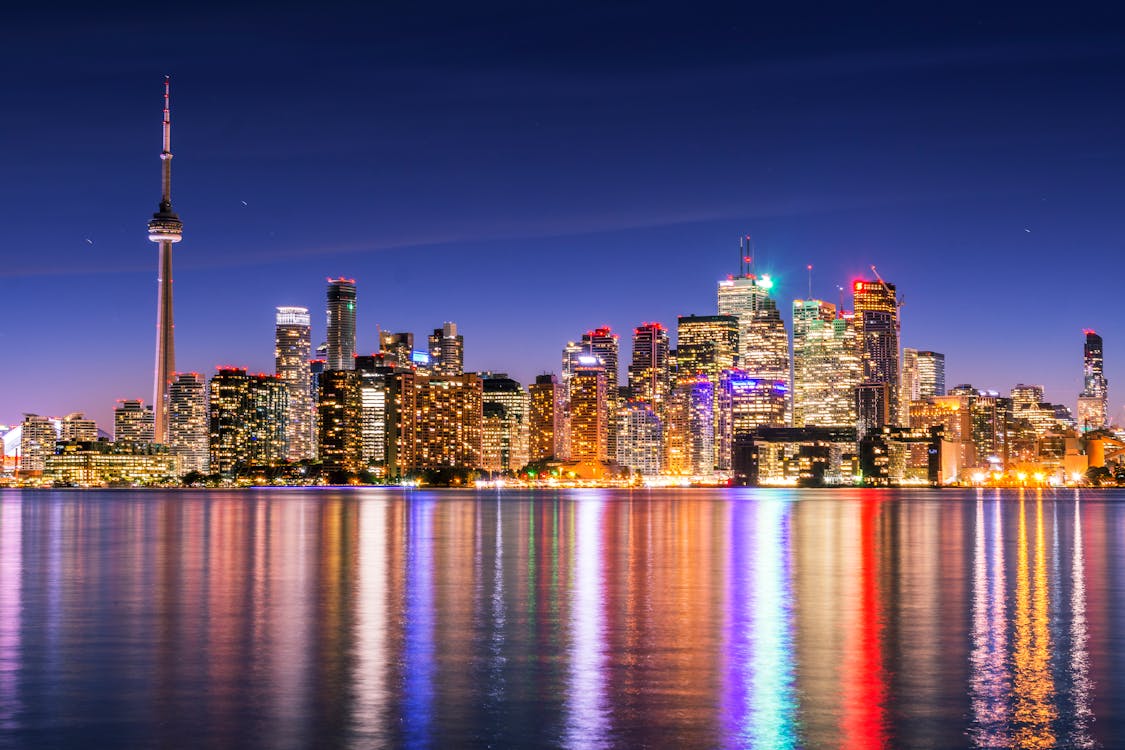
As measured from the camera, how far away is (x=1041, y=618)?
40.9m

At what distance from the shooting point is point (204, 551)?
248ft

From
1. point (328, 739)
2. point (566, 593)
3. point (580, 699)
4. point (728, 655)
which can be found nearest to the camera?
point (328, 739)

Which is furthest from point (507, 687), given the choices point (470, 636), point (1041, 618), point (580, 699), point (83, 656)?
point (1041, 618)

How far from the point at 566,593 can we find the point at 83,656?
64.5 feet

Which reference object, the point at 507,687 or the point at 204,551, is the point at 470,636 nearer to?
the point at 507,687

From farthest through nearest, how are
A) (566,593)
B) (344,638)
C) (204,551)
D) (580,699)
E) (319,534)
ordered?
(319,534)
(204,551)
(566,593)
(344,638)
(580,699)

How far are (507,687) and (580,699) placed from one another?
2092 mm

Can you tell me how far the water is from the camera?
23.7m

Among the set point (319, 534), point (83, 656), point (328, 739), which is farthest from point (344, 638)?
point (319, 534)

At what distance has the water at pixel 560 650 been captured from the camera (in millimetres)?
23656

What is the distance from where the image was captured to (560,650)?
33.2 meters

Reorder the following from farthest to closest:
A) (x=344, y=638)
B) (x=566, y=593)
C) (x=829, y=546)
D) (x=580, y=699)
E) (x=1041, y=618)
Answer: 1. (x=829, y=546)
2. (x=566, y=593)
3. (x=1041, y=618)
4. (x=344, y=638)
5. (x=580, y=699)

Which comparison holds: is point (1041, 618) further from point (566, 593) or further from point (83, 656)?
point (83, 656)

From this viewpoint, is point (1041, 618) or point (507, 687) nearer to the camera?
point (507, 687)
